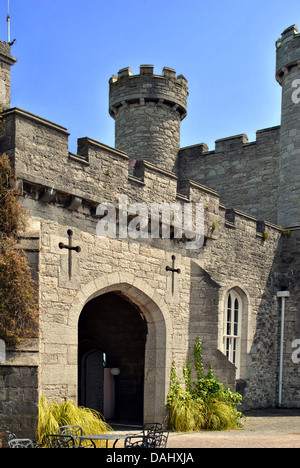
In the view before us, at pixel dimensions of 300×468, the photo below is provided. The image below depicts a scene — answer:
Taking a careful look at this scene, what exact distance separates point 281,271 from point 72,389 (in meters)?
9.10

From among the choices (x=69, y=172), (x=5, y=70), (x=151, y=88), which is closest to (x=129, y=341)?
(x=69, y=172)

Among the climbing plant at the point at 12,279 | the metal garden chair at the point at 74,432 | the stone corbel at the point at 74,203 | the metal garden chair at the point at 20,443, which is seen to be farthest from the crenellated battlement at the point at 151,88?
the metal garden chair at the point at 20,443

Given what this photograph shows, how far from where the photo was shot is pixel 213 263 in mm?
14648

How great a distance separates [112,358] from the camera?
1454 centimetres

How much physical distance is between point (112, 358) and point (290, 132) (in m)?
9.14

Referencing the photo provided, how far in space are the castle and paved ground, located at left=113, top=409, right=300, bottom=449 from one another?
117 cm

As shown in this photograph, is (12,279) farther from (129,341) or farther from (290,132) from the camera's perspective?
(290,132)

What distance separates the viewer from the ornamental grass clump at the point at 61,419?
29.7ft

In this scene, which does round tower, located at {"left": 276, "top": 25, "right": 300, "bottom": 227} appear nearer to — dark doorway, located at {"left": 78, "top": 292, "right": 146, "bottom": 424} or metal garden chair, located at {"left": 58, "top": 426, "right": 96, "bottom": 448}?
dark doorway, located at {"left": 78, "top": 292, "right": 146, "bottom": 424}

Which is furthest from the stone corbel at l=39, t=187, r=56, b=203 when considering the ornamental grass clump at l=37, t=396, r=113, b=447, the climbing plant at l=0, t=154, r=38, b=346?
the ornamental grass clump at l=37, t=396, r=113, b=447

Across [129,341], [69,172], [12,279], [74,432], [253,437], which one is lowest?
[253,437]

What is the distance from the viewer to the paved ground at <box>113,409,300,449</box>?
399 inches
